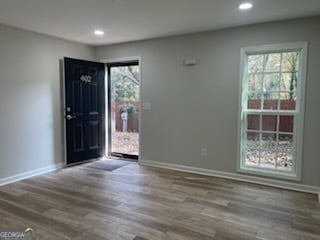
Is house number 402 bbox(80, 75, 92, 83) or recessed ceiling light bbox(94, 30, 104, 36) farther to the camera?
house number 402 bbox(80, 75, 92, 83)

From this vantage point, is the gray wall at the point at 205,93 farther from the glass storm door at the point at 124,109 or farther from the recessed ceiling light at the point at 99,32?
the recessed ceiling light at the point at 99,32

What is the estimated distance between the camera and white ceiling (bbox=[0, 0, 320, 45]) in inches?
113

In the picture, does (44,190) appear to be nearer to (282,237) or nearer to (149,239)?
(149,239)

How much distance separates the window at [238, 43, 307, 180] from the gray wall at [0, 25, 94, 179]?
3.25m

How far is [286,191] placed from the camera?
11.7 feet

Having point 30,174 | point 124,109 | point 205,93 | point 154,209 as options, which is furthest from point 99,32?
point 154,209

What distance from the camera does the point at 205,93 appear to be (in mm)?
4188

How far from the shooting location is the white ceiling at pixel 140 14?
2.88 meters

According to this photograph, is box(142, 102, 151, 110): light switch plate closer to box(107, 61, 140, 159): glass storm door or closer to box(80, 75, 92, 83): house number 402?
box(107, 61, 140, 159): glass storm door

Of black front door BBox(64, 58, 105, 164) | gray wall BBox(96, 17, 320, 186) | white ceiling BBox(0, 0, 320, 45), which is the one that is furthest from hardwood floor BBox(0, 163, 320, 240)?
white ceiling BBox(0, 0, 320, 45)

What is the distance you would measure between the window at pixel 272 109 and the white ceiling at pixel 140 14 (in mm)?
559

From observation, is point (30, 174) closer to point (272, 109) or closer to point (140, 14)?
point (140, 14)

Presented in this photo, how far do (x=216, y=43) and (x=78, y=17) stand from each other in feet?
7.00

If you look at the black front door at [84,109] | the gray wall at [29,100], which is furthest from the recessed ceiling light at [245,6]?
the gray wall at [29,100]
